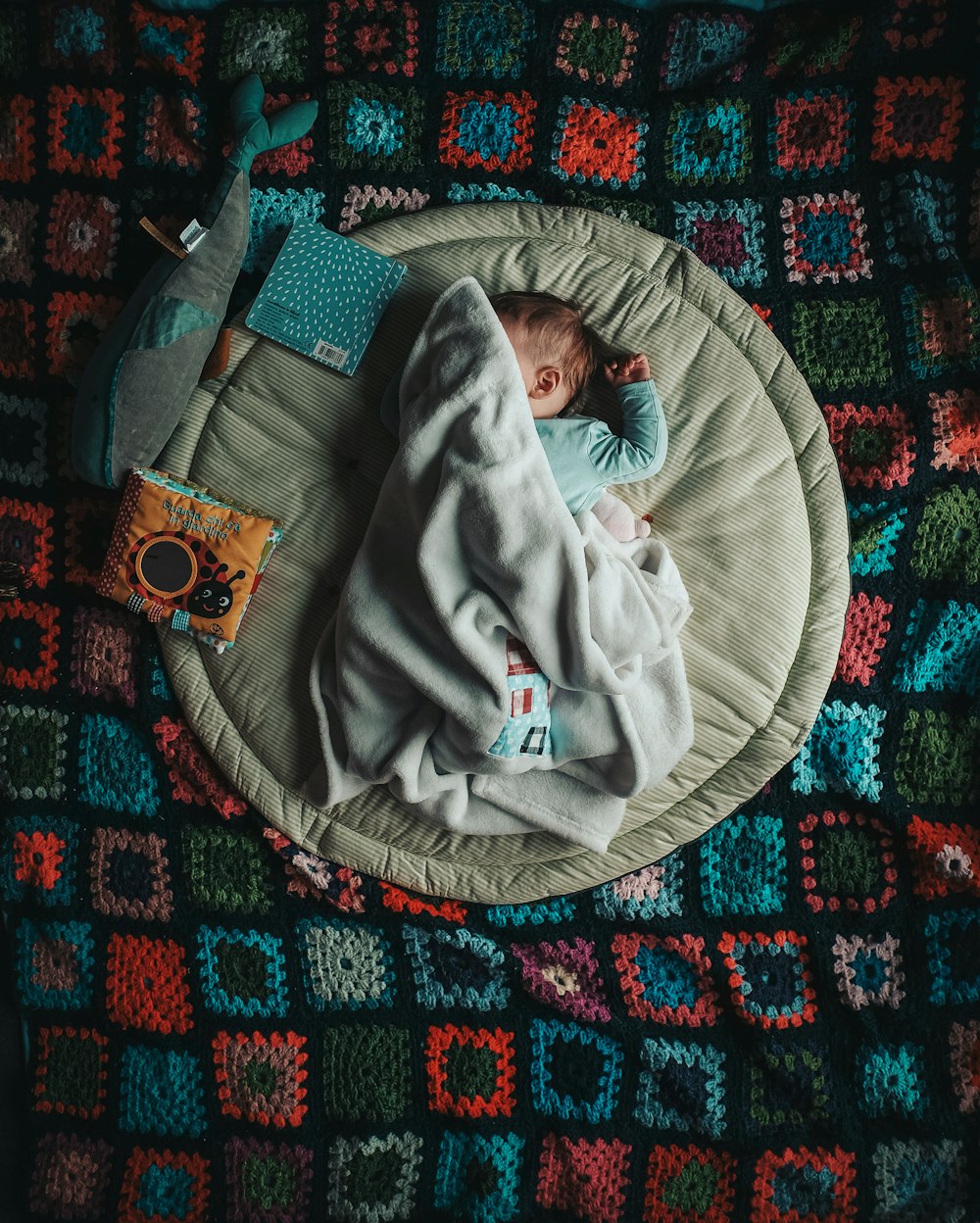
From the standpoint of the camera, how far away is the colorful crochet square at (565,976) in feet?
4.33

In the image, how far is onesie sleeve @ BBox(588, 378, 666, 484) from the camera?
1244 millimetres

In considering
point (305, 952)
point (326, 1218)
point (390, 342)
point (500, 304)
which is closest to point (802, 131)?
point (500, 304)

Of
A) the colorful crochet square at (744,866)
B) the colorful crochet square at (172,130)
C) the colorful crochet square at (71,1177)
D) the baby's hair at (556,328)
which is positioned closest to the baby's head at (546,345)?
the baby's hair at (556,328)

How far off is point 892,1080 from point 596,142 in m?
1.29

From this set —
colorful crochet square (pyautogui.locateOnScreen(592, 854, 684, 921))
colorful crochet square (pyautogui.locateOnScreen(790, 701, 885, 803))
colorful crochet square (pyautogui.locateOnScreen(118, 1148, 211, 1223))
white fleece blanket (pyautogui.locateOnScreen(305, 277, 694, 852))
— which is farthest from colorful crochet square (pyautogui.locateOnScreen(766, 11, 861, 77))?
colorful crochet square (pyautogui.locateOnScreen(118, 1148, 211, 1223))

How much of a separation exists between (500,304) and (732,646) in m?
0.52

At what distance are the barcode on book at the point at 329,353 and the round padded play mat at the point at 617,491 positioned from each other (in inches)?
1.0

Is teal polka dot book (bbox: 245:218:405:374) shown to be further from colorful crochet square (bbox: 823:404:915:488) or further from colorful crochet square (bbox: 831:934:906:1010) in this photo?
colorful crochet square (bbox: 831:934:906:1010)

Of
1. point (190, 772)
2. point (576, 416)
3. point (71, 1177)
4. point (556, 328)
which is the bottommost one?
point (71, 1177)

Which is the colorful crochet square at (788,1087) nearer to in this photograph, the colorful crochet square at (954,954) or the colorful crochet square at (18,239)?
the colorful crochet square at (954,954)

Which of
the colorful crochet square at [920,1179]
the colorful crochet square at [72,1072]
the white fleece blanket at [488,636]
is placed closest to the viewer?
the white fleece blanket at [488,636]

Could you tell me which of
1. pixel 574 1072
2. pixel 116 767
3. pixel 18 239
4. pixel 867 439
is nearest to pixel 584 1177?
pixel 574 1072

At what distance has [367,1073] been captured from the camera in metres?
1.33

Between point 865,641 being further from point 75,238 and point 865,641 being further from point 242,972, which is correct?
point 75,238
